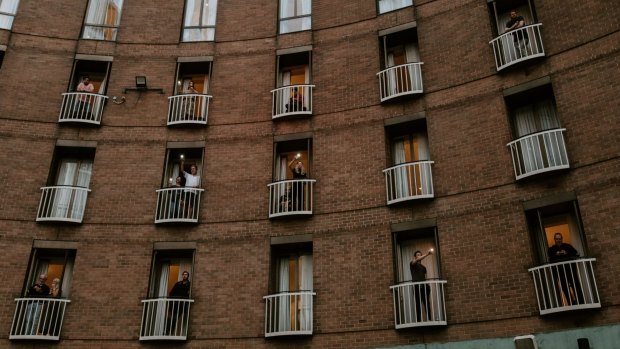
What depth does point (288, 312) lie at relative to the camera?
49.1ft

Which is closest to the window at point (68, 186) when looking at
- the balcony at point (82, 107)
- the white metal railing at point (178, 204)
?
the balcony at point (82, 107)

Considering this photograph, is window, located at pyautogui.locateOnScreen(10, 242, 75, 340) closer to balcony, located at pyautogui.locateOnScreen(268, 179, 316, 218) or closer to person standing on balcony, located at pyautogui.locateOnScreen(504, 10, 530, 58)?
balcony, located at pyautogui.locateOnScreen(268, 179, 316, 218)

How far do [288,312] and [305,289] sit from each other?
0.89 m

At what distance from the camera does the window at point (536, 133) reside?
1381 cm

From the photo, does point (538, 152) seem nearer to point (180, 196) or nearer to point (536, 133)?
point (536, 133)

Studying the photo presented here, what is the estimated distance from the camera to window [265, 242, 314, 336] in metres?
14.8

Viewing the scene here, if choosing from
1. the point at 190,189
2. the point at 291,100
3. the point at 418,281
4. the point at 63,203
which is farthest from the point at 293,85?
the point at 63,203

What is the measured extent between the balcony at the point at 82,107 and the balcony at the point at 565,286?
1380cm

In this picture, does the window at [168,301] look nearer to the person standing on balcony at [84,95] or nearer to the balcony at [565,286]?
the person standing on balcony at [84,95]

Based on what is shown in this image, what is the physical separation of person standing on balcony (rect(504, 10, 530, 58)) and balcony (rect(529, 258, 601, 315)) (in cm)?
591

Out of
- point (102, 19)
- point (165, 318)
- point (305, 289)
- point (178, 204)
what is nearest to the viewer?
point (165, 318)

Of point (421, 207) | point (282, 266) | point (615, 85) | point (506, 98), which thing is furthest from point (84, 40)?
point (615, 85)

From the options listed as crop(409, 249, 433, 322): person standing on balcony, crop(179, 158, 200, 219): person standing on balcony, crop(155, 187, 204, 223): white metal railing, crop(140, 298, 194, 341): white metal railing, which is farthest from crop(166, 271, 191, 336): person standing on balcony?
crop(409, 249, 433, 322): person standing on balcony

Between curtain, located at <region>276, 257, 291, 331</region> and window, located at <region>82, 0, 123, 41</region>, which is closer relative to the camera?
curtain, located at <region>276, 257, 291, 331</region>
